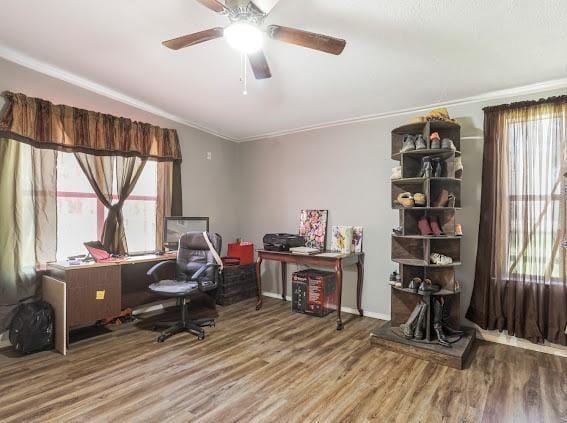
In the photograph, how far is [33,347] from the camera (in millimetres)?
2652

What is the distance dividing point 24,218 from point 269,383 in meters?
2.53

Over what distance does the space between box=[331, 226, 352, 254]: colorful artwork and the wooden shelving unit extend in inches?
31.6

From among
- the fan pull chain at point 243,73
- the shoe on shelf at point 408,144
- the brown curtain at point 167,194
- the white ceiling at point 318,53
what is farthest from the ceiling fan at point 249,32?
the brown curtain at point 167,194

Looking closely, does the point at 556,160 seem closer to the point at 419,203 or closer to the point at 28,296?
the point at 419,203

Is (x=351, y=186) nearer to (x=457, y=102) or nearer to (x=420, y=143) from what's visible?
(x=420, y=143)

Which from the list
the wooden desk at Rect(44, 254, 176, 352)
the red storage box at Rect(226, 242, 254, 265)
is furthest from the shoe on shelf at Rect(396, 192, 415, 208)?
the wooden desk at Rect(44, 254, 176, 352)

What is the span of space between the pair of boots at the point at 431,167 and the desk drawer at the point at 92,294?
9.89 ft

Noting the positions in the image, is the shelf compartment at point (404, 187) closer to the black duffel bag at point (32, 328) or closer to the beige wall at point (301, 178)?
the beige wall at point (301, 178)

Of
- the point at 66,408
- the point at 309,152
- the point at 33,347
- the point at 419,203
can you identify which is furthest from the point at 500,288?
the point at 33,347

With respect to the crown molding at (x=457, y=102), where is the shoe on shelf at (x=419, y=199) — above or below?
below

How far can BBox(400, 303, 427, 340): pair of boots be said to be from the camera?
9.24 ft

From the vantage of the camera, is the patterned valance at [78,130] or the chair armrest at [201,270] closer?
the patterned valance at [78,130]

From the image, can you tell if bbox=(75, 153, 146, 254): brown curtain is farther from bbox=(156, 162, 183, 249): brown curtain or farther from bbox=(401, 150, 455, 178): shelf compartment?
bbox=(401, 150, 455, 178): shelf compartment

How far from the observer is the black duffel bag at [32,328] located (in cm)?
262
